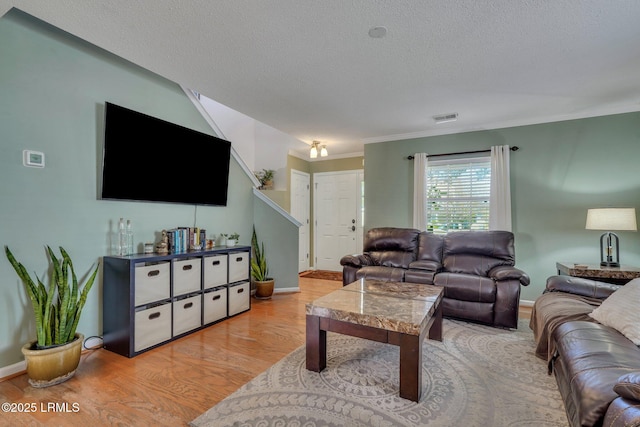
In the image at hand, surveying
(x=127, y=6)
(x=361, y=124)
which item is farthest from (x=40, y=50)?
(x=361, y=124)

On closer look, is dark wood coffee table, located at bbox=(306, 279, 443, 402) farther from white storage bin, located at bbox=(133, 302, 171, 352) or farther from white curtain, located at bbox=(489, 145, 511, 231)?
white curtain, located at bbox=(489, 145, 511, 231)

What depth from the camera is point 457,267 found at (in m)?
3.40

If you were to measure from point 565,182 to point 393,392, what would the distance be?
11.4ft

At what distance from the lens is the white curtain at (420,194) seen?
4312mm

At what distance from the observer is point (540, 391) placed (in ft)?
5.94

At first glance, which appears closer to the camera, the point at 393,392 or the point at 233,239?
the point at 393,392

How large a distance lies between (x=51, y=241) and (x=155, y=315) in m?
0.95

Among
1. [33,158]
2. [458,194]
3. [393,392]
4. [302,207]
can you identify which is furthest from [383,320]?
[302,207]

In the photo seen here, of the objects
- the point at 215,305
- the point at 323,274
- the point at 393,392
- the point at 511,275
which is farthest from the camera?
the point at 323,274

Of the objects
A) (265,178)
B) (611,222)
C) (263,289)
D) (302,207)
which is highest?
(265,178)

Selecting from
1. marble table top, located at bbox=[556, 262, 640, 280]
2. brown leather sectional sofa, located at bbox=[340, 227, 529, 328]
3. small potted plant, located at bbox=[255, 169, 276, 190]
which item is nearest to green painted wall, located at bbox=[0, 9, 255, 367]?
small potted plant, located at bbox=[255, 169, 276, 190]

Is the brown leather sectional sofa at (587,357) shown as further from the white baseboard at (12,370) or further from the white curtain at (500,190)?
the white baseboard at (12,370)

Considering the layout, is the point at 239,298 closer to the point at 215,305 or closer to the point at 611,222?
the point at 215,305

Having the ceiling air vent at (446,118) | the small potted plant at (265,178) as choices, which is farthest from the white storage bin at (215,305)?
the ceiling air vent at (446,118)
